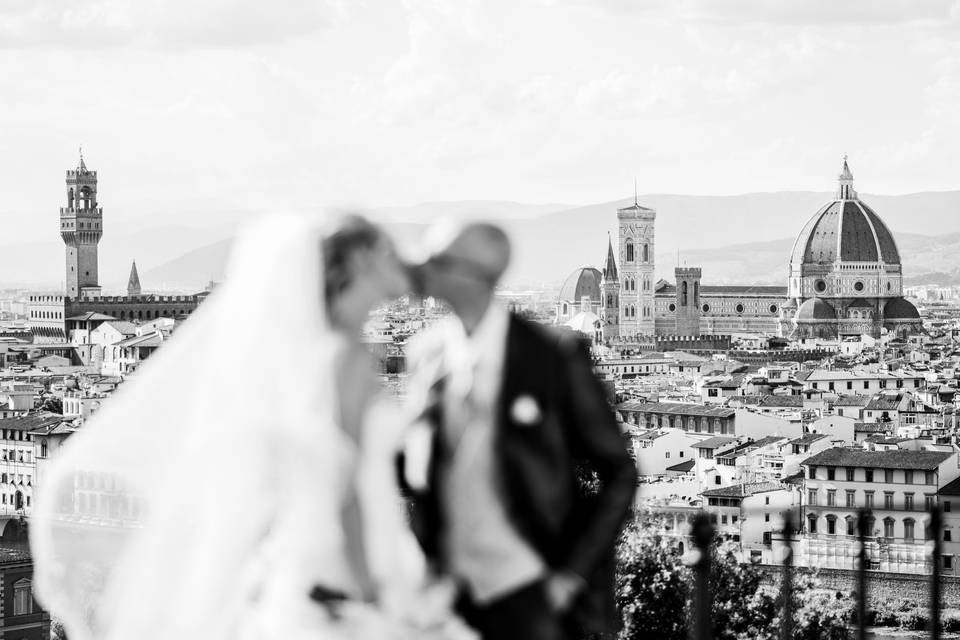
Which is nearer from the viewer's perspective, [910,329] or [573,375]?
[573,375]

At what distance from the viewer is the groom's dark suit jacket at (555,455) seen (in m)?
3.09

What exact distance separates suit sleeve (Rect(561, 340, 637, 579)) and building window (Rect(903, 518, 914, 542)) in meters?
25.6

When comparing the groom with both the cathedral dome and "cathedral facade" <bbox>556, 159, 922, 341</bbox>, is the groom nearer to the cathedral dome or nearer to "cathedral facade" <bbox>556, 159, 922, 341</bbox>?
"cathedral facade" <bbox>556, 159, 922, 341</bbox>

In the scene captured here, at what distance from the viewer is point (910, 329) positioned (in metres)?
117

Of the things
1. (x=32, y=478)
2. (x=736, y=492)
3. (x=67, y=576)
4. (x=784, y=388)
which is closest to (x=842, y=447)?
(x=736, y=492)

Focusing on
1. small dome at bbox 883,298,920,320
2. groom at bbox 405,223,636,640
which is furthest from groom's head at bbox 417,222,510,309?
small dome at bbox 883,298,920,320

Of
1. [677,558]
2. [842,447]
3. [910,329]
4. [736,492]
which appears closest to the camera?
[677,558]

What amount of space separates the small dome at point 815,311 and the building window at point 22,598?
87.4 m

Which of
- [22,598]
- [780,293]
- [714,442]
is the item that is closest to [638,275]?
[780,293]

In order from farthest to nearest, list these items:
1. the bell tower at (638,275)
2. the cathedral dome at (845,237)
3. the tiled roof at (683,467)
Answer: the cathedral dome at (845,237), the bell tower at (638,275), the tiled roof at (683,467)

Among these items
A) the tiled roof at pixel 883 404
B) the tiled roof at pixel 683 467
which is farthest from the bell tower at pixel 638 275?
the tiled roof at pixel 683 467

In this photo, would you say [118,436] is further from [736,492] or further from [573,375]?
[736,492]

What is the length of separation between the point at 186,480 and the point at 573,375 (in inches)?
25.7

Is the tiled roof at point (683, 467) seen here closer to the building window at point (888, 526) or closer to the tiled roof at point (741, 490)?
the tiled roof at point (741, 490)
